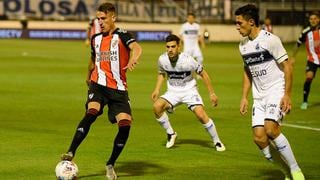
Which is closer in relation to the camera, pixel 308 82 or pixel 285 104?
pixel 285 104

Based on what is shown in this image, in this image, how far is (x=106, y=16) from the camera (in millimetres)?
10469

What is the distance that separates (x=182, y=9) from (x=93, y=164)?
169 feet

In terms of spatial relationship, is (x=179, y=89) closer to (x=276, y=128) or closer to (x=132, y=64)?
(x=132, y=64)

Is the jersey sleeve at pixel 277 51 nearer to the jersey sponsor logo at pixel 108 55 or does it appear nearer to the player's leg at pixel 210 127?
the jersey sponsor logo at pixel 108 55

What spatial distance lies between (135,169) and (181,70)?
2687 millimetres

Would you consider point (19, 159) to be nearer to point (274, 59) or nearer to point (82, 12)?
point (274, 59)

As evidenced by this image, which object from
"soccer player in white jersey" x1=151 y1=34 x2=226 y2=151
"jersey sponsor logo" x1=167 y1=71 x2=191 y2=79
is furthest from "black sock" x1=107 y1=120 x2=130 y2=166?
"jersey sponsor logo" x1=167 y1=71 x2=191 y2=79

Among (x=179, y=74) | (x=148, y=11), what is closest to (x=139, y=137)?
(x=179, y=74)

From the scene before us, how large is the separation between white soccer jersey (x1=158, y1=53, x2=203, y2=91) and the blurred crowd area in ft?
152

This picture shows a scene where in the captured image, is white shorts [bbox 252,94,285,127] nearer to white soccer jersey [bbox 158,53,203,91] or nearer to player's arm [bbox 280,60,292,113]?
player's arm [bbox 280,60,292,113]

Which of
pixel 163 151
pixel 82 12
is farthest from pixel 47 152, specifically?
pixel 82 12

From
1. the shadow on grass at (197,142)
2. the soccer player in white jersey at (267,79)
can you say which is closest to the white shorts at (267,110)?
the soccer player in white jersey at (267,79)

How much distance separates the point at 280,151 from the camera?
10.0m

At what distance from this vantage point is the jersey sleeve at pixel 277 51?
988 cm
